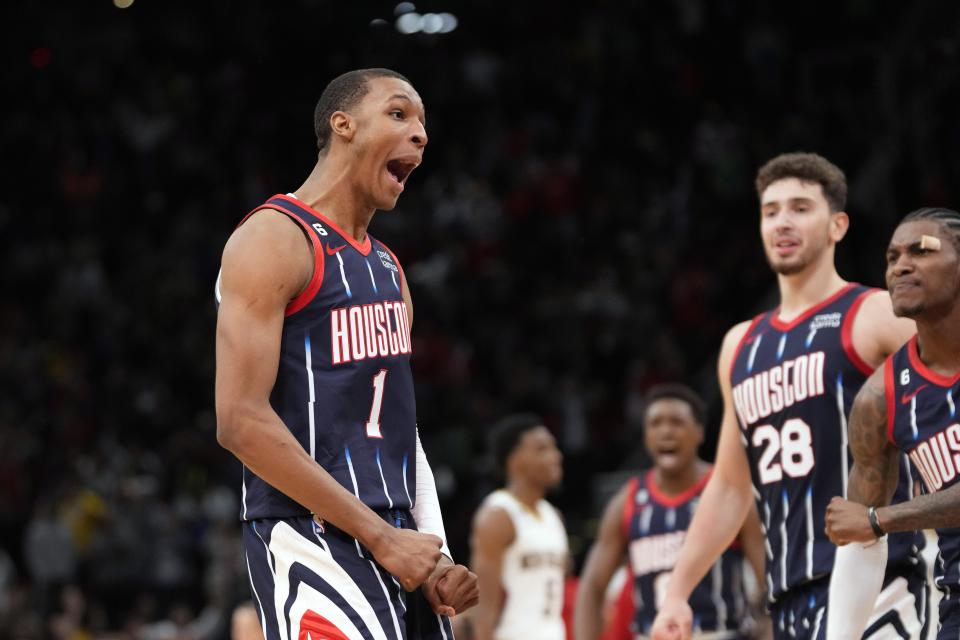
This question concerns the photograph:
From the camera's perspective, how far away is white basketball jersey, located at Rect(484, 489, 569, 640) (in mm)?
9148

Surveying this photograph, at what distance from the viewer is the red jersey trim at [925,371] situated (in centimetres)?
471

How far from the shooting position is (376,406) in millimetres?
4102

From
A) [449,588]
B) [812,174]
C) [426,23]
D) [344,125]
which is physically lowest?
[449,588]

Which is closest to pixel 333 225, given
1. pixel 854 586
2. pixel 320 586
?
pixel 320 586

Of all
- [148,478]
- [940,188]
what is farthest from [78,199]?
[940,188]

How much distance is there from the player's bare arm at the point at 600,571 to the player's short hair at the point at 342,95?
4.66 meters

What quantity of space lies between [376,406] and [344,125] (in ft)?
2.80

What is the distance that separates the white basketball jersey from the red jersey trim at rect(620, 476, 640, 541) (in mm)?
904

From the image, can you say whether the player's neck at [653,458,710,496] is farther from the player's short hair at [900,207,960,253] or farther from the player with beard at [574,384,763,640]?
the player's short hair at [900,207,960,253]

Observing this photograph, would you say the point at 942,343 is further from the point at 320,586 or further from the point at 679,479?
the point at 679,479

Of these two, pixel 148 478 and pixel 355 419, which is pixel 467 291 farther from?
pixel 355 419

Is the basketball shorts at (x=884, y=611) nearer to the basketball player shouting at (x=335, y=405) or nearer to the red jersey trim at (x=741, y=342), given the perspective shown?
the red jersey trim at (x=741, y=342)

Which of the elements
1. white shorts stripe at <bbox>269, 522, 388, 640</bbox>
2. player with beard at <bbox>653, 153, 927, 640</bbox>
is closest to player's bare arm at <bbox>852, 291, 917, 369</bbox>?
player with beard at <bbox>653, 153, 927, 640</bbox>

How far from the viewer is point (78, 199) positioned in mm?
19938
